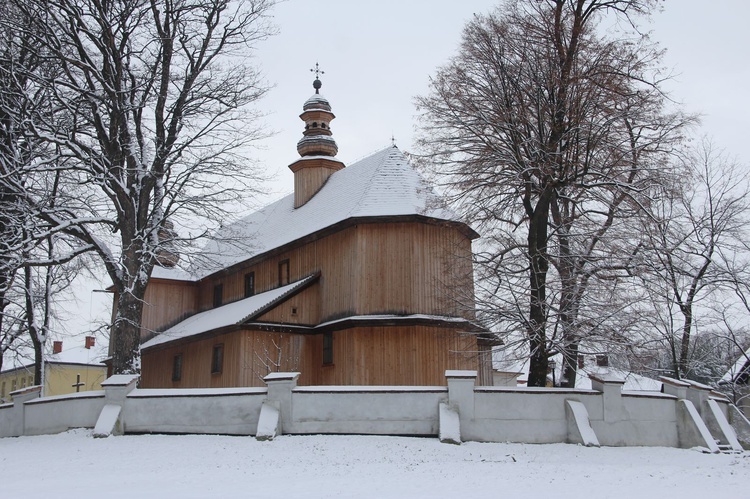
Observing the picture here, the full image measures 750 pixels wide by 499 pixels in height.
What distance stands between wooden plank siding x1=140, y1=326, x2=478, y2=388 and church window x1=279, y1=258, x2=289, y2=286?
296cm

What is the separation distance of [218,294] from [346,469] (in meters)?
20.0

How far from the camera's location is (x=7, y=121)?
22062 millimetres

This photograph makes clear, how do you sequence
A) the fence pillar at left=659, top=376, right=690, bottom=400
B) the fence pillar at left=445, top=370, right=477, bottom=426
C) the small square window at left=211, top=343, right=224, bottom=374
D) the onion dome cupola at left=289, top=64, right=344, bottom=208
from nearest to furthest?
1. the fence pillar at left=445, top=370, right=477, bottom=426
2. the fence pillar at left=659, top=376, right=690, bottom=400
3. the small square window at left=211, top=343, right=224, bottom=374
4. the onion dome cupola at left=289, top=64, right=344, bottom=208

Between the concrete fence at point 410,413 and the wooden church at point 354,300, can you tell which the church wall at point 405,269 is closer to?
the wooden church at point 354,300

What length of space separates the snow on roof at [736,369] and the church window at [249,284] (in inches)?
763

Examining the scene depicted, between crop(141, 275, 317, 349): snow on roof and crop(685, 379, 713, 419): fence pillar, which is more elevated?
crop(141, 275, 317, 349): snow on roof

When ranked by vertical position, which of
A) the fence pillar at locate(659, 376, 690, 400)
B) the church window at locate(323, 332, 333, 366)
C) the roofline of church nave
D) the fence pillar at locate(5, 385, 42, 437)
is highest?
the roofline of church nave

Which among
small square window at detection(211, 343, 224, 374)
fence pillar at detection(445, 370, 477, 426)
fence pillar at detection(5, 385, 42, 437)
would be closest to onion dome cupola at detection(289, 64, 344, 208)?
small square window at detection(211, 343, 224, 374)

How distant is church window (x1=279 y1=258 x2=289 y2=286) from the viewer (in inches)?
1075

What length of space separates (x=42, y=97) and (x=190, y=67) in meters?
4.27

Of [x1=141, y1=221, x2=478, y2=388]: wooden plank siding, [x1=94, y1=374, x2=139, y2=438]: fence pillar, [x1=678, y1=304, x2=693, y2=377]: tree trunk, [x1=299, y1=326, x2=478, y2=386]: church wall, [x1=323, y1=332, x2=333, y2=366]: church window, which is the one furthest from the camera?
[x1=678, y1=304, x2=693, y2=377]: tree trunk

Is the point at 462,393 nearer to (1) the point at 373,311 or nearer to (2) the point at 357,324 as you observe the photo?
(2) the point at 357,324

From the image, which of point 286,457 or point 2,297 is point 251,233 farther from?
point 286,457

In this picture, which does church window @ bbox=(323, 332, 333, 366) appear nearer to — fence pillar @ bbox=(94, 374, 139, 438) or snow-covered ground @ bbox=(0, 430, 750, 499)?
fence pillar @ bbox=(94, 374, 139, 438)
